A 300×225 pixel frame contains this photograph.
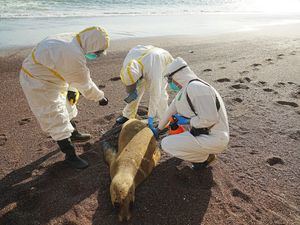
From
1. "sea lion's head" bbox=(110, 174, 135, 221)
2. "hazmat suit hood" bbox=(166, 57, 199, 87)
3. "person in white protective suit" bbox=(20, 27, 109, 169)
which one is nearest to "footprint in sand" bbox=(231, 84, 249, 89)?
"hazmat suit hood" bbox=(166, 57, 199, 87)

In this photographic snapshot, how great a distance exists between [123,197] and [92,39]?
191 centimetres

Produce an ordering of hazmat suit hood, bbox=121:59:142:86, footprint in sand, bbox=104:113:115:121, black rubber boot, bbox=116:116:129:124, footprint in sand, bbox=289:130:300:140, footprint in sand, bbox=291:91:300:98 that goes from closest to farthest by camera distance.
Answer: hazmat suit hood, bbox=121:59:142:86, footprint in sand, bbox=289:130:300:140, black rubber boot, bbox=116:116:129:124, footprint in sand, bbox=104:113:115:121, footprint in sand, bbox=291:91:300:98

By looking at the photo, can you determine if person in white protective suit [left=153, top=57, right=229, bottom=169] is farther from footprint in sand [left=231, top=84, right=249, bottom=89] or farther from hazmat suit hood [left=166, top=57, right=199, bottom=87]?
footprint in sand [left=231, top=84, right=249, bottom=89]

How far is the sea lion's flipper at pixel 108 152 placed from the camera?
4012mm

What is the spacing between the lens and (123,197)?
3.16 meters

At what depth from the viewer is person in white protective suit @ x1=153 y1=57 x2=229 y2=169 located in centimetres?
358

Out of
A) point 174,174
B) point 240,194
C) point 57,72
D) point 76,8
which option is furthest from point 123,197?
point 76,8

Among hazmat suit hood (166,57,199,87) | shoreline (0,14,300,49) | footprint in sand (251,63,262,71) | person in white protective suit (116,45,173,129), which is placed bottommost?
shoreline (0,14,300,49)

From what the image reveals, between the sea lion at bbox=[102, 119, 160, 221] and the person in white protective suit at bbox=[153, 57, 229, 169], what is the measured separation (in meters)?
0.28

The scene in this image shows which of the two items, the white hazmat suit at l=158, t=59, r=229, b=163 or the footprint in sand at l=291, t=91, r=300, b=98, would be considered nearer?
the white hazmat suit at l=158, t=59, r=229, b=163

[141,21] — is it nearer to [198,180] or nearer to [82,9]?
[82,9]

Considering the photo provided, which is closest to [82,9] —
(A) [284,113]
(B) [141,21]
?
(B) [141,21]

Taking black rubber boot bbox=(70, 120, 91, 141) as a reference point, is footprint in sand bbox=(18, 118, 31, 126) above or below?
below

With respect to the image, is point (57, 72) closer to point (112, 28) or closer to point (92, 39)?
point (92, 39)
